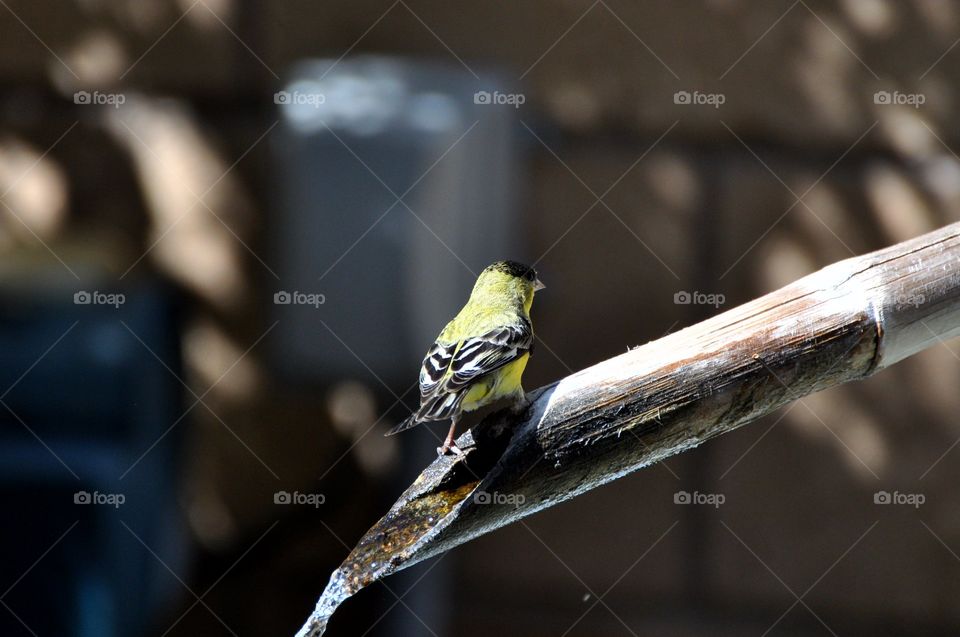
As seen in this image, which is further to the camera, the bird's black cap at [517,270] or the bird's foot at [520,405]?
the bird's black cap at [517,270]

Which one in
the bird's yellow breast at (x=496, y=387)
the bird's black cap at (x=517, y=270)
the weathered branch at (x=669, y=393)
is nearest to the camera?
the weathered branch at (x=669, y=393)

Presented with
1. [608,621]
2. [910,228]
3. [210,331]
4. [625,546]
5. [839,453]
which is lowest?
[608,621]

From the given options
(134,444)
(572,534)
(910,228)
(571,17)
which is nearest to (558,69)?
(571,17)

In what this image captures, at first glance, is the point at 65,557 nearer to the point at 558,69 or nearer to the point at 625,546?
the point at 625,546

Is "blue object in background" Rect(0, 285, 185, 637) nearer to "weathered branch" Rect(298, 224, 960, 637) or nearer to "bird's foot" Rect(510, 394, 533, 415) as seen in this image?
"weathered branch" Rect(298, 224, 960, 637)

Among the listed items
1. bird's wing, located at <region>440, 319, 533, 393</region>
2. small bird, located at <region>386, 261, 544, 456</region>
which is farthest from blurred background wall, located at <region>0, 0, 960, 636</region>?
bird's wing, located at <region>440, 319, 533, 393</region>

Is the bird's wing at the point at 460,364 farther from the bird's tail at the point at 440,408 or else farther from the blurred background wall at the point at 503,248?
the blurred background wall at the point at 503,248

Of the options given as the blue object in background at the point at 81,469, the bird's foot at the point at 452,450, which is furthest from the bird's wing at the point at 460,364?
the blue object in background at the point at 81,469
